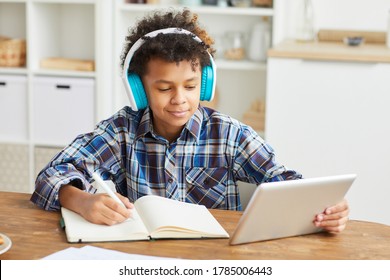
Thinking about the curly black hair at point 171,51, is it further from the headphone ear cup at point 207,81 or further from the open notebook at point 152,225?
the open notebook at point 152,225

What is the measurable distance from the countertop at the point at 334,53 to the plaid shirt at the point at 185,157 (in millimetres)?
1353

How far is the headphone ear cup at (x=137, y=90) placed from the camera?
69.9 inches

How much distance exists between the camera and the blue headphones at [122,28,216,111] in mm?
1724

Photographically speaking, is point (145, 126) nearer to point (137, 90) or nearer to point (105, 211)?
point (137, 90)

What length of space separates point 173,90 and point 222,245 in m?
0.47

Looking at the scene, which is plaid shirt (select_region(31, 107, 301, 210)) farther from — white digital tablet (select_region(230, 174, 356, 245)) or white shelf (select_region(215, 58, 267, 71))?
white shelf (select_region(215, 58, 267, 71))

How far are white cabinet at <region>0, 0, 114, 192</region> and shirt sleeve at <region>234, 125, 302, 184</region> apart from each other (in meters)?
1.90

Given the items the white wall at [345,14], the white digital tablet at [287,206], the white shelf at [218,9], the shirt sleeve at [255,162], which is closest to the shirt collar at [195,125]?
the shirt sleeve at [255,162]

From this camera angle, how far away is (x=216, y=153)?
188 cm

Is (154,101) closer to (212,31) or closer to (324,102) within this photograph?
(324,102)

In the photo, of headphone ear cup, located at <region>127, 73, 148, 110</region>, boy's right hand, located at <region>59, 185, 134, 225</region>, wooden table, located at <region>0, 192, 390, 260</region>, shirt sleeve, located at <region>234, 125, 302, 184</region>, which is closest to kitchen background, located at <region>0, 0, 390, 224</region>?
shirt sleeve, located at <region>234, 125, 302, 184</region>

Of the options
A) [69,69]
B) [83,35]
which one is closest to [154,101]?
[69,69]

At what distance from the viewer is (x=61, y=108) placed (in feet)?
12.2
